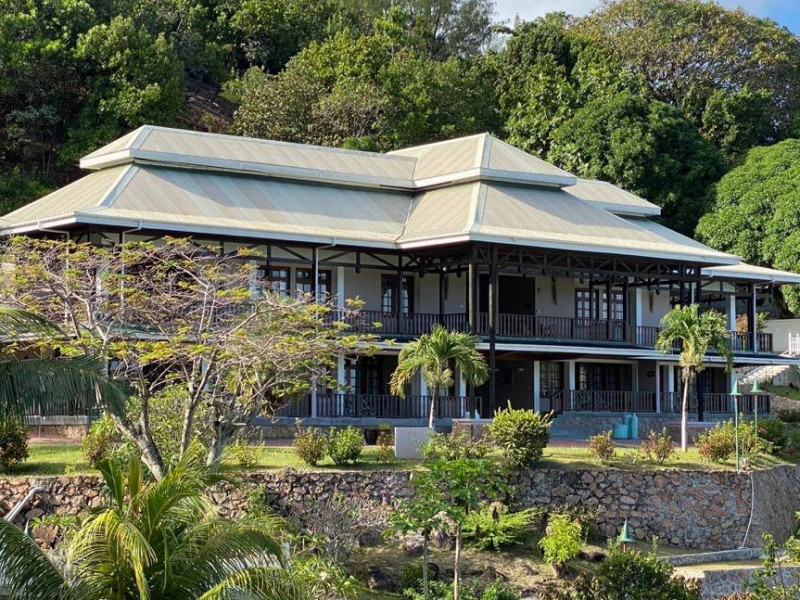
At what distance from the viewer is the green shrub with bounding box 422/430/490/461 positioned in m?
30.0

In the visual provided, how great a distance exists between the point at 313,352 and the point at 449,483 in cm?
377

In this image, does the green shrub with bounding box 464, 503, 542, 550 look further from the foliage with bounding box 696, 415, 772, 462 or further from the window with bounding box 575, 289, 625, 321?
the window with bounding box 575, 289, 625, 321

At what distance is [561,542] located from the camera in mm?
27938

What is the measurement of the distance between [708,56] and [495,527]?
42778 millimetres

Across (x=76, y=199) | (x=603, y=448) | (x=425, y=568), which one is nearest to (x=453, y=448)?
(x=603, y=448)

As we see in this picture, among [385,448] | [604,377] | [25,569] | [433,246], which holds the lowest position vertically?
[25,569]

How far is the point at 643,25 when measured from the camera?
69.8 metres

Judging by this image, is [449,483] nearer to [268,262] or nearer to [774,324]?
[268,262]

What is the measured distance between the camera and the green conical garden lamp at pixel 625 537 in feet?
95.3

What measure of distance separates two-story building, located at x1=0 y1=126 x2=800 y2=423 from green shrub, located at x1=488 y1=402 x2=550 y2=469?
521 centimetres

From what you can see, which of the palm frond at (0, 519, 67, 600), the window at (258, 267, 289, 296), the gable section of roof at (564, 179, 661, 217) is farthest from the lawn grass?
the gable section of roof at (564, 179, 661, 217)

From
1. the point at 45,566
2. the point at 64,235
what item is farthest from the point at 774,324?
the point at 45,566

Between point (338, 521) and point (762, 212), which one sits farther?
point (762, 212)

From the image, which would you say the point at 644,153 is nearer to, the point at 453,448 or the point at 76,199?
the point at 76,199
